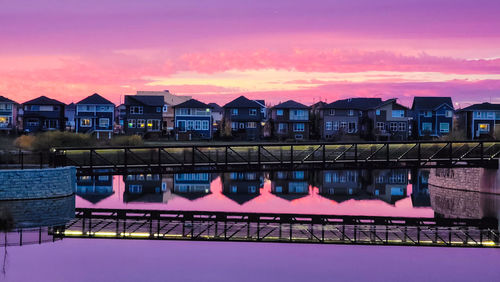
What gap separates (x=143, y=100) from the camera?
295 feet

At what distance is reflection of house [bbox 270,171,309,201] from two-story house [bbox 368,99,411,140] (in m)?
31.2

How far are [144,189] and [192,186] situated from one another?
4.79 meters

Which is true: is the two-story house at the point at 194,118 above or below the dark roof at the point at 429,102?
below

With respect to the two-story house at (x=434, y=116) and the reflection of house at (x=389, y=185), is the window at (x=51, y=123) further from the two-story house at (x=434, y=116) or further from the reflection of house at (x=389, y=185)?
the two-story house at (x=434, y=116)

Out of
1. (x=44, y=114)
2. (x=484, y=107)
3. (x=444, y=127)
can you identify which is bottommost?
(x=444, y=127)

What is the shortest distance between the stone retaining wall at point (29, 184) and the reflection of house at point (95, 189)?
14.4ft

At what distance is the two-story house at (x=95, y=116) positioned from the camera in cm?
8712

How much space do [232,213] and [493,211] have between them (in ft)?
49.7

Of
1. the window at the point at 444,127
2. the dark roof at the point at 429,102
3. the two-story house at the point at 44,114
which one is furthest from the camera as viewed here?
the dark roof at the point at 429,102

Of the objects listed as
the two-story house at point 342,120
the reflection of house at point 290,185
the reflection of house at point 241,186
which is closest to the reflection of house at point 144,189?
the reflection of house at point 241,186

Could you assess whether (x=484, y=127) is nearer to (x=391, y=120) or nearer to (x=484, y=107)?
(x=484, y=107)

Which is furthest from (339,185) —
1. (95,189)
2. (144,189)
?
(95,189)

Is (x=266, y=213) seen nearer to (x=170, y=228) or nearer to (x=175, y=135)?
(x=170, y=228)

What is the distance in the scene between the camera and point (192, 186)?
49.4 metres
